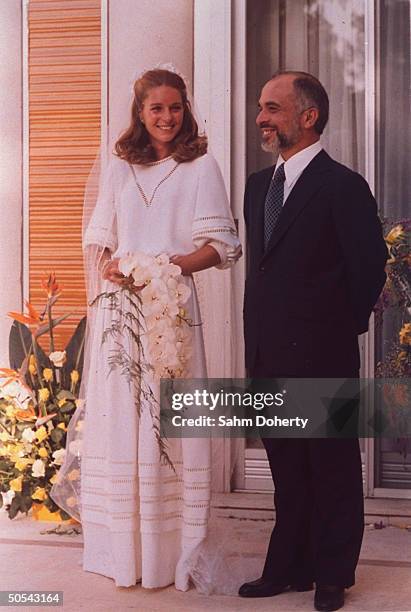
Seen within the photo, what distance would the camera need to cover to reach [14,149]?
2879mm

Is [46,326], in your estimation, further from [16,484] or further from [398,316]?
[398,316]

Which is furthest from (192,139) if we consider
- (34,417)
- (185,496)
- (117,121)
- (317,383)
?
(34,417)

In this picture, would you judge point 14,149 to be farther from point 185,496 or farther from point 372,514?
point 372,514

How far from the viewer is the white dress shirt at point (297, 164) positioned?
2416 millimetres

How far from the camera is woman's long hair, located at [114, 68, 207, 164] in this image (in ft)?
8.29

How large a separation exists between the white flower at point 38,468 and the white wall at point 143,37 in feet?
3.57

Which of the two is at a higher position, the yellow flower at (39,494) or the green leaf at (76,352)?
the green leaf at (76,352)

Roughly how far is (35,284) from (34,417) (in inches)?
16.9

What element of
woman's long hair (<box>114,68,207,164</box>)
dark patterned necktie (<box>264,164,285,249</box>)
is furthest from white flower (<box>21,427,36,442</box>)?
dark patterned necktie (<box>264,164,285,249</box>)

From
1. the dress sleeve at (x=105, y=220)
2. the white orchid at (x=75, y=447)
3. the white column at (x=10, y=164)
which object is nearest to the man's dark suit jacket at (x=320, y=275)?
the dress sleeve at (x=105, y=220)

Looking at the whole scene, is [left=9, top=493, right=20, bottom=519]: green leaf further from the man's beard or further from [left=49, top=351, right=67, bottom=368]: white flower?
the man's beard

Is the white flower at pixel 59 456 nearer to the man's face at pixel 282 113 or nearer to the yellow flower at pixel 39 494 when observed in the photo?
the yellow flower at pixel 39 494

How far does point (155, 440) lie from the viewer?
2.52 metres
